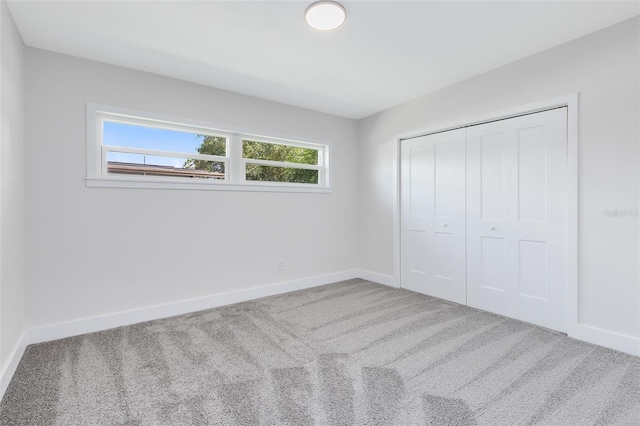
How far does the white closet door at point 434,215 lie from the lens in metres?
3.48

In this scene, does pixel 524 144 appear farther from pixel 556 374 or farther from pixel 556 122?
pixel 556 374

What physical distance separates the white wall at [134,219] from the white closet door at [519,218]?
6.85 feet

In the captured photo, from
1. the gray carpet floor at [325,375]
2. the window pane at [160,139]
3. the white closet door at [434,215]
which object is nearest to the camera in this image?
the gray carpet floor at [325,375]

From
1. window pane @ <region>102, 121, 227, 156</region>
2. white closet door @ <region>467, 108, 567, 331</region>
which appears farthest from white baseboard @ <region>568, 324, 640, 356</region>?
window pane @ <region>102, 121, 227, 156</region>

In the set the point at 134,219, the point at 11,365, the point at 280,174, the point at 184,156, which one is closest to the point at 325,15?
the point at 184,156

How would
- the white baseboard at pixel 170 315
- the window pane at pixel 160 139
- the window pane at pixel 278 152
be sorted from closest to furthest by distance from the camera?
the white baseboard at pixel 170 315 < the window pane at pixel 160 139 < the window pane at pixel 278 152

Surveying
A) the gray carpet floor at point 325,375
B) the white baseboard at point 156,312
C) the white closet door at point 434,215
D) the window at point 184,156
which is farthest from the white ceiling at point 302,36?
the gray carpet floor at point 325,375

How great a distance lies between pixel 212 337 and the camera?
2625 mm

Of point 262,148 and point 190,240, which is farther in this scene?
point 262,148

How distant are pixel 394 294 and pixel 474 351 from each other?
1521 millimetres

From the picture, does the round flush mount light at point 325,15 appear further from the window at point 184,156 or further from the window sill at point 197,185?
the window sill at point 197,185

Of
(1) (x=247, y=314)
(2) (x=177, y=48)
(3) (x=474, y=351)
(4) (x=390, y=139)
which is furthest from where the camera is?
(4) (x=390, y=139)

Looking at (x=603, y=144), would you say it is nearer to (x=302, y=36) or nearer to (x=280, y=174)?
(x=302, y=36)

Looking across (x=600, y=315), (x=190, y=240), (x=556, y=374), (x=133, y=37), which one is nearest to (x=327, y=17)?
(x=133, y=37)
